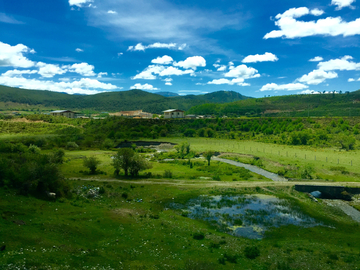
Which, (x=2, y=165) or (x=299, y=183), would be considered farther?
(x=299, y=183)

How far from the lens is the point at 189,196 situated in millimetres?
39656

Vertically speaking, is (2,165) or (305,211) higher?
(2,165)

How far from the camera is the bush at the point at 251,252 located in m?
21.0

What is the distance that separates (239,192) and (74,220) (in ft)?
89.6

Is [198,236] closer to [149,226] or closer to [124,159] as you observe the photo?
[149,226]

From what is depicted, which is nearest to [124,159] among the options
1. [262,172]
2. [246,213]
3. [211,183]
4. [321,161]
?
[211,183]

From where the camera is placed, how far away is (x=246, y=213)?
32.8m

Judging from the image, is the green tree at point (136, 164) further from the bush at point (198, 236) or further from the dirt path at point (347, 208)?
the dirt path at point (347, 208)

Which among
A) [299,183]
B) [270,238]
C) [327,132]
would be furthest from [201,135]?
[270,238]

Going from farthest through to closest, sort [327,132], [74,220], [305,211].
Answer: [327,132] → [305,211] → [74,220]

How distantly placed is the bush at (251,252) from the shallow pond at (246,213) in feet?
13.8

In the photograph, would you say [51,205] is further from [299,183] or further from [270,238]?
[299,183]

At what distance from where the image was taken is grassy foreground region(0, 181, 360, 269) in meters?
17.5

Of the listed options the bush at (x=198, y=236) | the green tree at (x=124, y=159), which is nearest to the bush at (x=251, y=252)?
the bush at (x=198, y=236)
